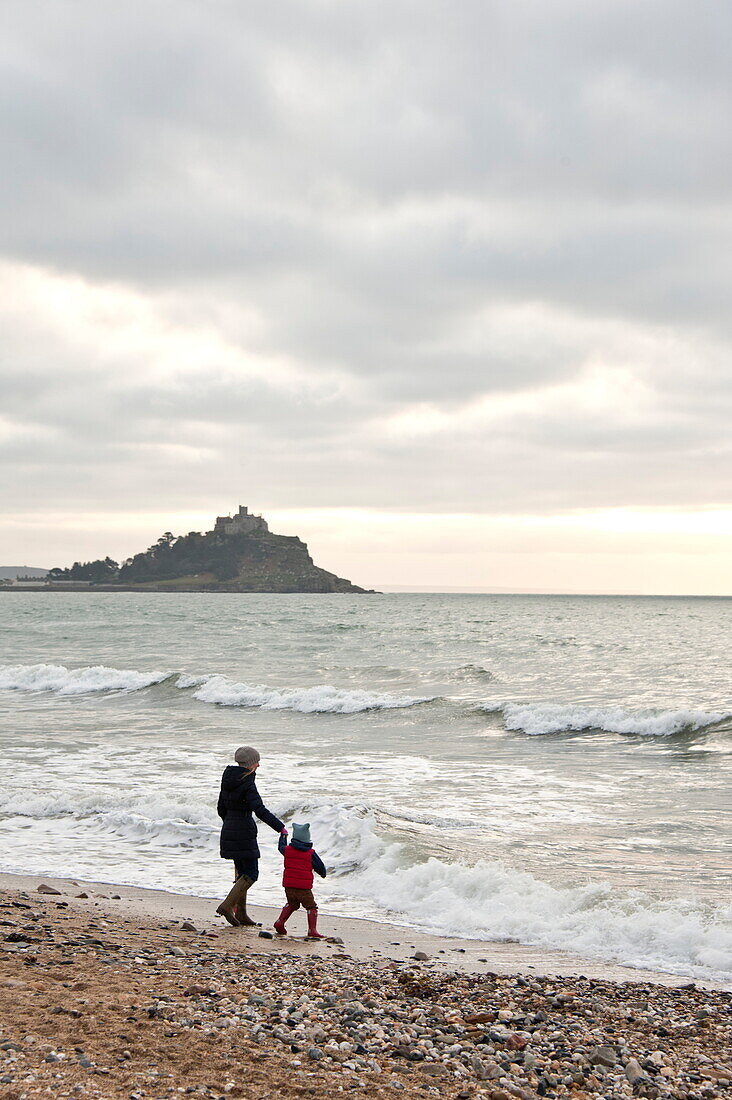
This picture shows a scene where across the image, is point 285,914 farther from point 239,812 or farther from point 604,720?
point 604,720

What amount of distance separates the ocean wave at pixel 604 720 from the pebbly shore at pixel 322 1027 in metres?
17.0

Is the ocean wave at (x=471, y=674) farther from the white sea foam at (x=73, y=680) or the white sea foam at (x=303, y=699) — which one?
the white sea foam at (x=73, y=680)

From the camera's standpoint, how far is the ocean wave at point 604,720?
2366 cm

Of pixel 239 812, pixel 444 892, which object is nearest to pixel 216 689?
pixel 444 892

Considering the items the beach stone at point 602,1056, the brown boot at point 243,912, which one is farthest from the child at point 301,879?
the beach stone at point 602,1056

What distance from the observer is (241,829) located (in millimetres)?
8703

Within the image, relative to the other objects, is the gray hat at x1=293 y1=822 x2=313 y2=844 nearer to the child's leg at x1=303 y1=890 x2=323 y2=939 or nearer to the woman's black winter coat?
the woman's black winter coat

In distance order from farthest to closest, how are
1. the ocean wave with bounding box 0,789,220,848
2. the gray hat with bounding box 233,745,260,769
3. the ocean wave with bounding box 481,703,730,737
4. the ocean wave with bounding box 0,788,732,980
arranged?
the ocean wave with bounding box 481,703,730,737 → the ocean wave with bounding box 0,789,220,848 → the gray hat with bounding box 233,745,260,769 → the ocean wave with bounding box 0,788,732,980

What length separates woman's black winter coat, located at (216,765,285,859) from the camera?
8648mm

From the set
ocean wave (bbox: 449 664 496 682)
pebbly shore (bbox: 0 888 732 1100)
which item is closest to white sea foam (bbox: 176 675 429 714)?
ocean wave (bbox: 449 664 496 682)

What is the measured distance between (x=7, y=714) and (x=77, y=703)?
363cm

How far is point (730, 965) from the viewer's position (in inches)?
311

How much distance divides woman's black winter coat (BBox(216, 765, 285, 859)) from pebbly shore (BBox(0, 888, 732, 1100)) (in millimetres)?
1022

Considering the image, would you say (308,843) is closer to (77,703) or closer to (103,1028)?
(103,1028)
